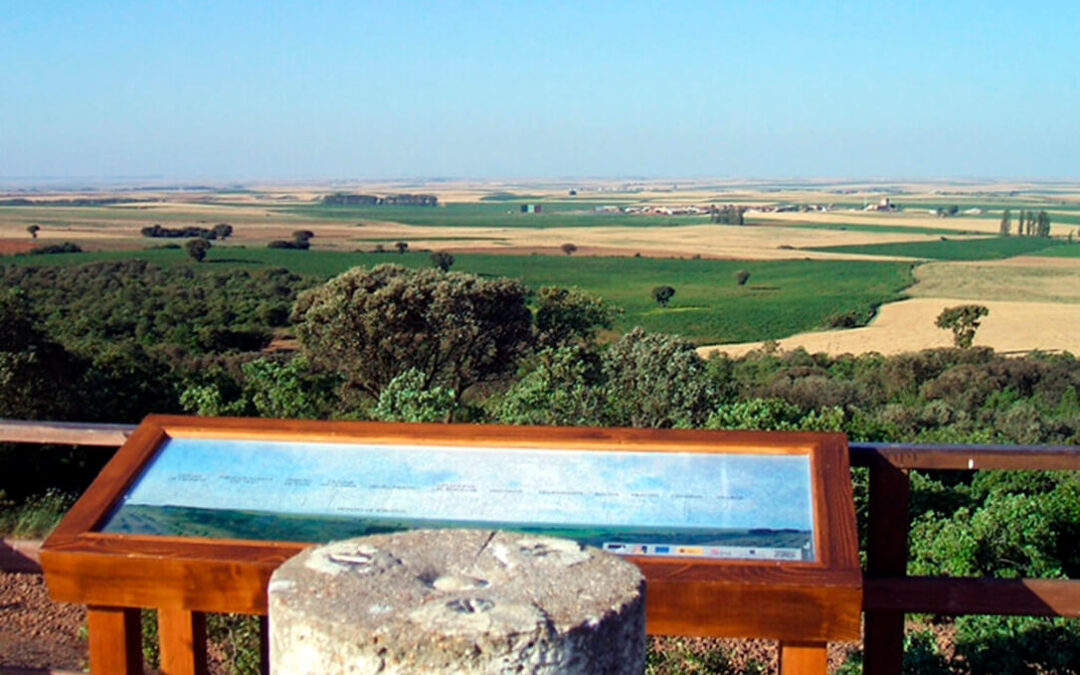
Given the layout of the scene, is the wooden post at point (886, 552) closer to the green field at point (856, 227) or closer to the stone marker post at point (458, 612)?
the stone marker post at point (458, 612)

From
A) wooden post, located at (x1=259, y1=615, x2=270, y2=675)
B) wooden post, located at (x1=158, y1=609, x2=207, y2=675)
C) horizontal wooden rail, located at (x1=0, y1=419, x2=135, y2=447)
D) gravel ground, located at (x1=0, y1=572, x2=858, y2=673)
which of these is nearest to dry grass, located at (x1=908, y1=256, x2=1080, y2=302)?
gravel ground, located at (x1=0, y1=572, x2=858, y2=673)

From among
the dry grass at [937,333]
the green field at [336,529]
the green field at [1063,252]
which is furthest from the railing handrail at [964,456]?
the green field at [1063,252]

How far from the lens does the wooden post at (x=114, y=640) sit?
9.01ft

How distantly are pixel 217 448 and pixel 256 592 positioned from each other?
0.67 meters

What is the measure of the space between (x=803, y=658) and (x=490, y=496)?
0.85 metres

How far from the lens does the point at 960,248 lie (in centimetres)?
9212

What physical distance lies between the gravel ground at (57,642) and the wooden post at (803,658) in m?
1.62

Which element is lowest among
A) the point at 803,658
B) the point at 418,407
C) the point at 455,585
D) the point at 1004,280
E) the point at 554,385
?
the point at 1004,280

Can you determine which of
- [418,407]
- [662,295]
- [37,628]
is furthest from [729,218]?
[37,628]

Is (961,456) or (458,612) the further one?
(961,456)

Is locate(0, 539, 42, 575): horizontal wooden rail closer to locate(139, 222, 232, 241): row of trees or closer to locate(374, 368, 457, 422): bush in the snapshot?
locate(374, 368, 457, 422): bush

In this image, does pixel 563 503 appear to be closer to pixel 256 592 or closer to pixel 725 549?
pixel 725 549

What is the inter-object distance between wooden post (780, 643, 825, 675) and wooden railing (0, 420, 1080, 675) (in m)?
0.44

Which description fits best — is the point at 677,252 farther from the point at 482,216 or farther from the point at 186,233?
the point at 482,216
